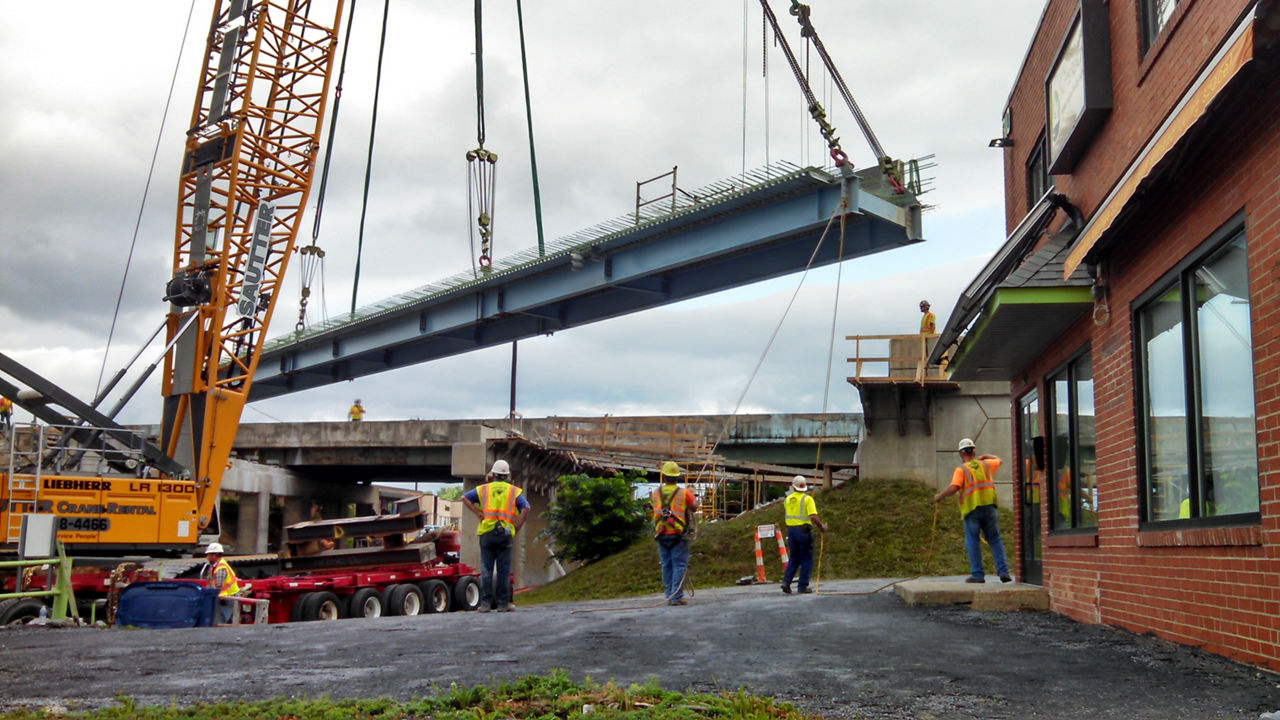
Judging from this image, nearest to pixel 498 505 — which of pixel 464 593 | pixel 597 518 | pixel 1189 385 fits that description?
pixel 464 593

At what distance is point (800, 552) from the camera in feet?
49.0

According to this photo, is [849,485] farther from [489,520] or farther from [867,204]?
[489,520]

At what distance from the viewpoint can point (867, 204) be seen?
2102cm

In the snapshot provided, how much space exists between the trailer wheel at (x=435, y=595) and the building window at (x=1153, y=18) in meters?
14.4

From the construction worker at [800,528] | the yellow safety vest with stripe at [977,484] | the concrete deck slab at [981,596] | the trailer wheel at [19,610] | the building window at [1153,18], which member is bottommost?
the trailer wheel at [19,610]

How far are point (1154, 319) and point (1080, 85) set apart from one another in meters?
2.81

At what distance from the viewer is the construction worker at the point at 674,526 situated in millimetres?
13812

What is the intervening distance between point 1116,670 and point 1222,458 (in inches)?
60.1

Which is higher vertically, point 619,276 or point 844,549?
point 619,276

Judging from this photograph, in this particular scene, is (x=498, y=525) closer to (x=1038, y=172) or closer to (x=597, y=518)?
Answer: (x=1038, y=172)

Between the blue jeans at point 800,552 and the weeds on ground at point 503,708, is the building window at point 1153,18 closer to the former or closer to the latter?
the weeds on ground at point 503,708

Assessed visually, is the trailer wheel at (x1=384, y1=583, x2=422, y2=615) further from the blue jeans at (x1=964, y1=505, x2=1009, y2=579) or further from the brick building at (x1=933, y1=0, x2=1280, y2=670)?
the brick building at (x1=933, y1=0, x2=1280, y2=670)

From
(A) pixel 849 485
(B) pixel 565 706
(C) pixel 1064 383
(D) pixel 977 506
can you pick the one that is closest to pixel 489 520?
(D) pixel 977 506

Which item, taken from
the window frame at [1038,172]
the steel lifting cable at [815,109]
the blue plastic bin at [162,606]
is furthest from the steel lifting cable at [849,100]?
Result: the blue plastic bin at [162,606]
